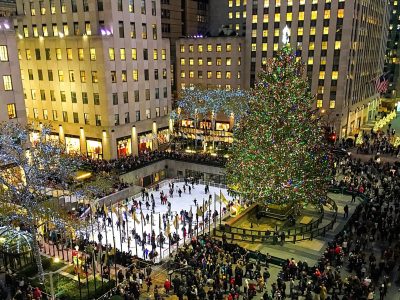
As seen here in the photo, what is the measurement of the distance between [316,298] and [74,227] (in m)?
15.7

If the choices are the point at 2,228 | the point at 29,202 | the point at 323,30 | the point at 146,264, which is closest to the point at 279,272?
the point at 146,264

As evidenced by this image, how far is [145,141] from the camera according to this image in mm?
55688

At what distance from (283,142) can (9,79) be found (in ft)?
88.7

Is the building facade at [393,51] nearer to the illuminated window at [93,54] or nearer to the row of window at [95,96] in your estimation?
the row of window at [95,96]

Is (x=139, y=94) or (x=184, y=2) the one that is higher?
(x=184, y=2)

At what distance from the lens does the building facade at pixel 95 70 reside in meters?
48.0

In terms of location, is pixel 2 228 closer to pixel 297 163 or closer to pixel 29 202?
pixel 29 202

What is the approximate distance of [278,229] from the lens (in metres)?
30.3

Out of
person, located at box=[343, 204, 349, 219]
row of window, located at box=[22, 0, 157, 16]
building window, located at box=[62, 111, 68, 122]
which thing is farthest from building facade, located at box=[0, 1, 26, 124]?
person, located at box=[343, 204, 349, 219]

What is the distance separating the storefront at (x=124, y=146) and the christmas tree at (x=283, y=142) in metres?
25.5

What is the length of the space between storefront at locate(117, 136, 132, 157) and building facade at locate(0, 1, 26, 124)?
15.6 m

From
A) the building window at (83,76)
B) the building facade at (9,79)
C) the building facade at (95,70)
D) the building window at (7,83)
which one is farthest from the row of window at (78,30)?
the building window at (7,83)

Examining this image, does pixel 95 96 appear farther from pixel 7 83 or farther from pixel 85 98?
pixel 7 83

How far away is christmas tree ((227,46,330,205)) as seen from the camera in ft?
94.1
